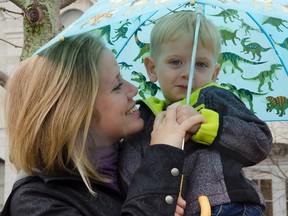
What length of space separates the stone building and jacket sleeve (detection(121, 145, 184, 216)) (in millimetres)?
11346

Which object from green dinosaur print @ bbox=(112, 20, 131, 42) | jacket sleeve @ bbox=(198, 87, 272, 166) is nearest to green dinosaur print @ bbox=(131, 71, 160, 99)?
green dinosaur print @ bbox=(112, 20, 131, 42)

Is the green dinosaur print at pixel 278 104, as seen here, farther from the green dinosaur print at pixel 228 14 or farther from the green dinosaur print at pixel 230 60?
the green dinosaur print at pixel 228 14

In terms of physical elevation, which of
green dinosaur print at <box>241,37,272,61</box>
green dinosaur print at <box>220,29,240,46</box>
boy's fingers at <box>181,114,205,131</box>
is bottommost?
green dinosaur print at <box>241,37,272,61</box>

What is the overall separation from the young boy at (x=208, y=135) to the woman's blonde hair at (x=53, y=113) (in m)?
0.26

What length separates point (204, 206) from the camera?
236 cm

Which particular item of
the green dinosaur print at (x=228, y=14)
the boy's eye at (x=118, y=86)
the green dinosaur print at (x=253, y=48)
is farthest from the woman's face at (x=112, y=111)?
the green dinosaur print at (x=253, y=48)

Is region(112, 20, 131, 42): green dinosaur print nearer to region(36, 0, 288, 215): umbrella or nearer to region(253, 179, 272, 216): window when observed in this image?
region(36, 0, 288, 215): umbrella

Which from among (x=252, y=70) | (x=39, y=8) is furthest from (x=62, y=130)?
(x=39, y=8)

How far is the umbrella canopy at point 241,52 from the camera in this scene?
10.9 feet

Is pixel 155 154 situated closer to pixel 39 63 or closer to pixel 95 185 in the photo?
pixel 95 185

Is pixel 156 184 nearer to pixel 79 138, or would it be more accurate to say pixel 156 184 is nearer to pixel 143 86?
pixel 79 138

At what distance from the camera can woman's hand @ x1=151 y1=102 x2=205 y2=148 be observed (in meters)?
2.43

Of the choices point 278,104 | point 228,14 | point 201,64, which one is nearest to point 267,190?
point 278,104

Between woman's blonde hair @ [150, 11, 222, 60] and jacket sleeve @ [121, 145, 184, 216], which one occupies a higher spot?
woman's blonde hair @ [150, 11, 222, 60]
